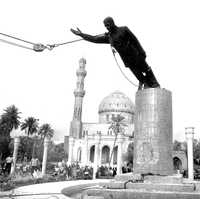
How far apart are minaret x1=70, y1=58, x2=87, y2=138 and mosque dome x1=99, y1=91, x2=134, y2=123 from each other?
12151 mm

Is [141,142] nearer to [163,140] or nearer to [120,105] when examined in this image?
[163,140]

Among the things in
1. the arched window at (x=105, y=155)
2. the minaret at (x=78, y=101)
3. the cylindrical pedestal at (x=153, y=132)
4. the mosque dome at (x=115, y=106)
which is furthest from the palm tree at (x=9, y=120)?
the cylindrical pedestal at (x=153, y=132)

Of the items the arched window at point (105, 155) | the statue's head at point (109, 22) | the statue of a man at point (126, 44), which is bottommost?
the arched window at point (105, 155)

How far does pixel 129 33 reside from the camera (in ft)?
25.6

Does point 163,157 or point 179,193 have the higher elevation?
Answer: point 163,157

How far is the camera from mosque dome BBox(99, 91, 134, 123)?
322 feet

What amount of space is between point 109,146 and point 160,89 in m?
75.9

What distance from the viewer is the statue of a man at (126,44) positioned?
7594 millimetres

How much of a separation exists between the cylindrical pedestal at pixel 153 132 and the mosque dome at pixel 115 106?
88395 mm

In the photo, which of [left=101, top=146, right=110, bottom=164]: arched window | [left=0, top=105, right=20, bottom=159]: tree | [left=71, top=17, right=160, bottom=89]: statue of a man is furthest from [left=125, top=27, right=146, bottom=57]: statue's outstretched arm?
[left=101, top=146, right=110, bottom=164]: arched window

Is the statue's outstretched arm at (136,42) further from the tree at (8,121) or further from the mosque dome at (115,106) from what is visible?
the mosque dome at (115,106)

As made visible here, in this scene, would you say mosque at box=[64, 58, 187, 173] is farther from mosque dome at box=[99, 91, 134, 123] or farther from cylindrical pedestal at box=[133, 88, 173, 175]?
cylindrical pedestal at box=[133, 88, 173, 175]

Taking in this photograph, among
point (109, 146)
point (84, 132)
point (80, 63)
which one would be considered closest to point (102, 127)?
point (84, 132)

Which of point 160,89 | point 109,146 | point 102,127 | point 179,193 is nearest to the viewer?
point 179,193
